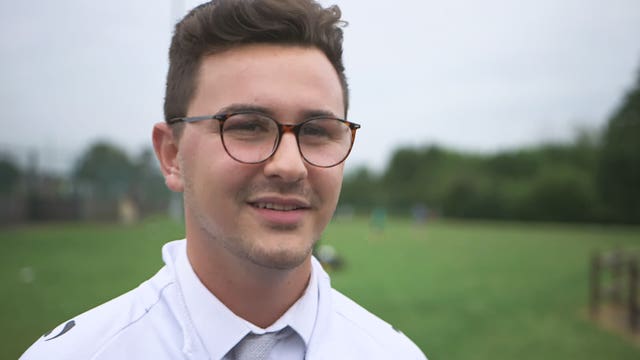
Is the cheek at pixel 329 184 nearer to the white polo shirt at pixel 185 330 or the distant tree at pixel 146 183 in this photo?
the white polo shirt at pixel 185 330

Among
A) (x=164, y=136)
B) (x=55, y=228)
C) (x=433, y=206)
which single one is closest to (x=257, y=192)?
(x=164, y=136)

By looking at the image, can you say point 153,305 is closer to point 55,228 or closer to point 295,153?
point 295,153

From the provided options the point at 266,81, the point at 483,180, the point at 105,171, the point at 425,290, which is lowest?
the point at 483,180

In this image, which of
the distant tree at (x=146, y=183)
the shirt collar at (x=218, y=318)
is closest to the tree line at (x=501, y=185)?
the distant tree at (x=146, y=183)

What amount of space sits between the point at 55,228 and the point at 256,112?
2511cm

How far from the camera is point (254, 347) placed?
1.48 m

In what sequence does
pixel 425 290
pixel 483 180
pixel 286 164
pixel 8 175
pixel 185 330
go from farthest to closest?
pixel 483 180, pixel 8 175, pixel 425 290, pixel 185 330, pixel 286 164

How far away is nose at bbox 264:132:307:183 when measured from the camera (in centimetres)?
136

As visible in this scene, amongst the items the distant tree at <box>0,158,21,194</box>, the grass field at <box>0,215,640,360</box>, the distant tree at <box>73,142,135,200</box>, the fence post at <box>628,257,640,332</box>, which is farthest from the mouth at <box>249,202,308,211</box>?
the distant tree at <box>73,142,135,200</box>

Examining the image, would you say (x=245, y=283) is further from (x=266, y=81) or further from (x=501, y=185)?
(x=501, y=185)

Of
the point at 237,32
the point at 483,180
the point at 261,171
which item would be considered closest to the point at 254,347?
the point at 261,171

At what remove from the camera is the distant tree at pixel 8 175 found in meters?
20.6

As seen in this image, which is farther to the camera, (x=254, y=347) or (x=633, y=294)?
(x=633, y=294)

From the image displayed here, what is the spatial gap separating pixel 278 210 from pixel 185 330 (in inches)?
18.7
